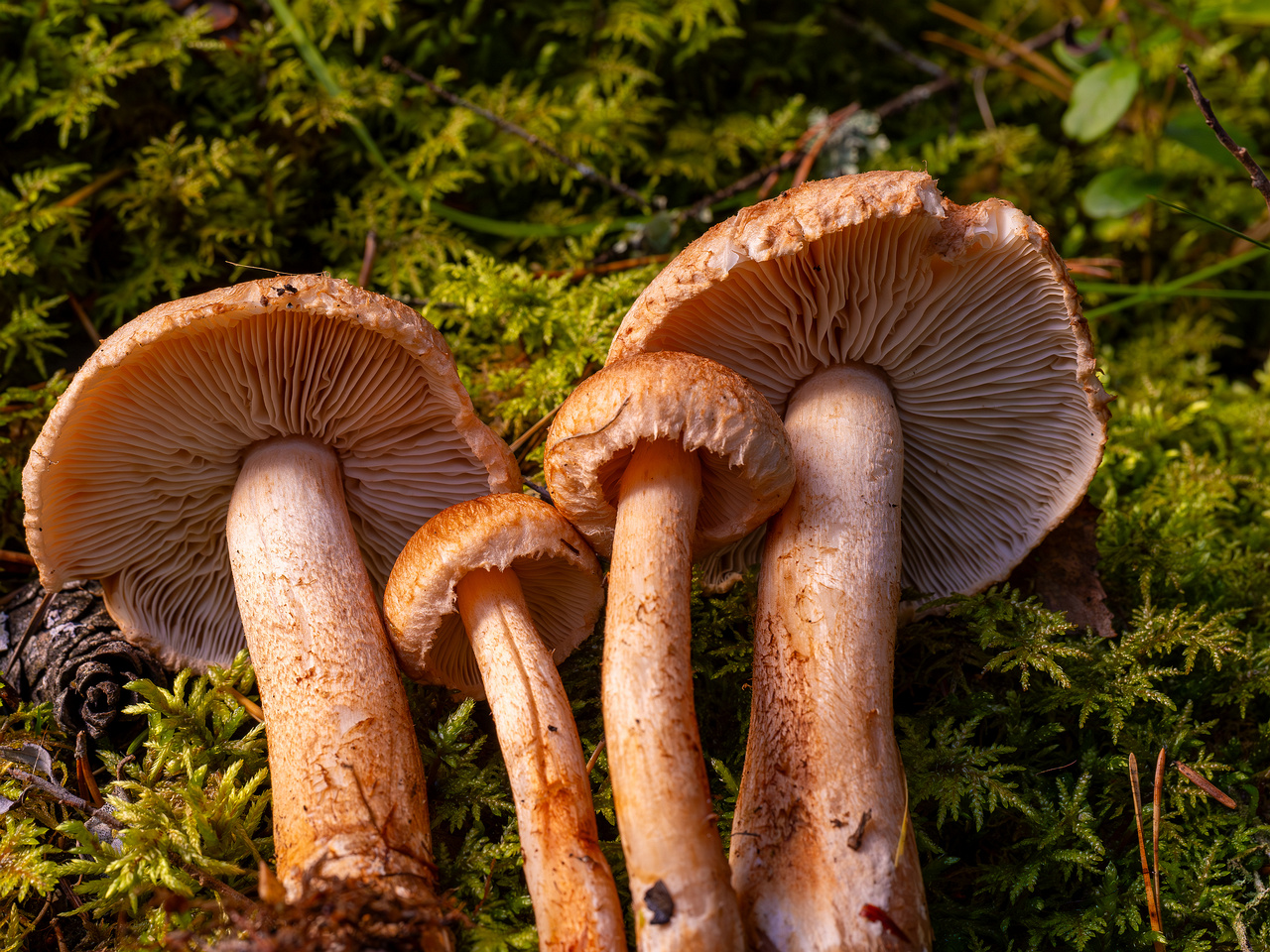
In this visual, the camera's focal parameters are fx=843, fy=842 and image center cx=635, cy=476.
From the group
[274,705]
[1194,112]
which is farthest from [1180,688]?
[1194,112]

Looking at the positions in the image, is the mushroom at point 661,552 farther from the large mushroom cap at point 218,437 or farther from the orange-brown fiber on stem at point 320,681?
the orange-brown fiber on stem at point 320,681

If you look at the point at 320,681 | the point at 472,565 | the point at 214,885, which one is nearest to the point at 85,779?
the point at 214,885

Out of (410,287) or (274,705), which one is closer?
(274,705)

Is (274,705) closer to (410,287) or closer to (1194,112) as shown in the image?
(410,287)

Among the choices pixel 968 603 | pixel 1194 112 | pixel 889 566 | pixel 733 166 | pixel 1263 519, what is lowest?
pixel 1263 519

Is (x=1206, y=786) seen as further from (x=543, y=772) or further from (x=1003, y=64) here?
(x=1003, y=64)

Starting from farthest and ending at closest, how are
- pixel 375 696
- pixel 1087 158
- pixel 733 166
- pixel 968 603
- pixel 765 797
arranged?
1. pixel 1087 158
2. pixel 733 166
3. pixel 968 603
4. pixel 375 696
5. pixel 765 797

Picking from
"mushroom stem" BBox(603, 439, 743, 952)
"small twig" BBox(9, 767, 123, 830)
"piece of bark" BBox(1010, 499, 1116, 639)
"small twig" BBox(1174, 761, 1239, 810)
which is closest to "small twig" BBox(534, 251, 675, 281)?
"mushroom stem" BBox(603, 439, 743, 952)
